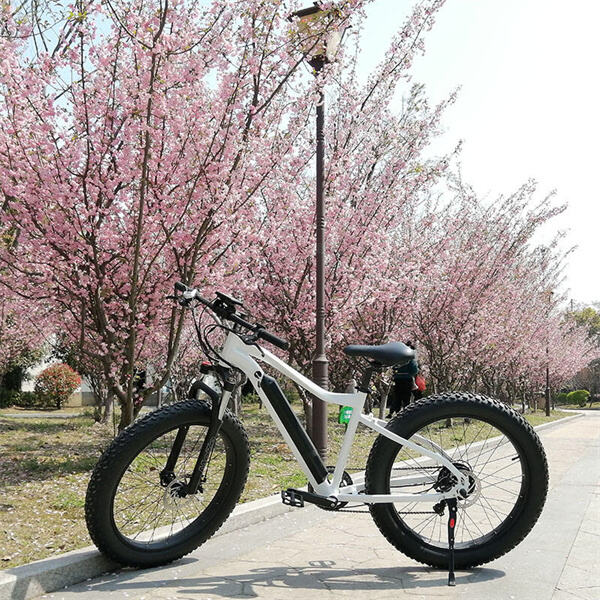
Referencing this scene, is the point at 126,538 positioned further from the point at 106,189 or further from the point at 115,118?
the point at 115,118

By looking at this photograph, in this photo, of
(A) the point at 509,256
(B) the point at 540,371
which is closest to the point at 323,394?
(A) the point at 509,256

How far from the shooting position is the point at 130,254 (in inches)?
277

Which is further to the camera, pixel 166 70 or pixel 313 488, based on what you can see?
pixel 166 70

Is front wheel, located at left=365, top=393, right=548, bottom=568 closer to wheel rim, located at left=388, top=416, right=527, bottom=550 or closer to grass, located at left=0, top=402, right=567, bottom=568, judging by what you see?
wheel rim, located at left=388, top=416, right=527, bottom=550

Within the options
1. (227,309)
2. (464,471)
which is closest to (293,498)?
(464,471)

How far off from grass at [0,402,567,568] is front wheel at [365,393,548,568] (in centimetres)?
20

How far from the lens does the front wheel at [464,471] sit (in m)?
3.85

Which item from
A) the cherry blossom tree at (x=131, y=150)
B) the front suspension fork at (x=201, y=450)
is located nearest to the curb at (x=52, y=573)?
the front suspension fork at (x=201, y=450)

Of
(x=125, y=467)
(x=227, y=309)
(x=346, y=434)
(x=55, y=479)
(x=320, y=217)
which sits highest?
(x=320, y=217)

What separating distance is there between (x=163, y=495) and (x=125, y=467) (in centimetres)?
34

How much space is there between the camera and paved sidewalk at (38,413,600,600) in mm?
→ 3471

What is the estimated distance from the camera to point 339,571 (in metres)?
3.91

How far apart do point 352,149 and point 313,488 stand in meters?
7.68

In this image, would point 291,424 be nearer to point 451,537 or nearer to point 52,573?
point 451,537
